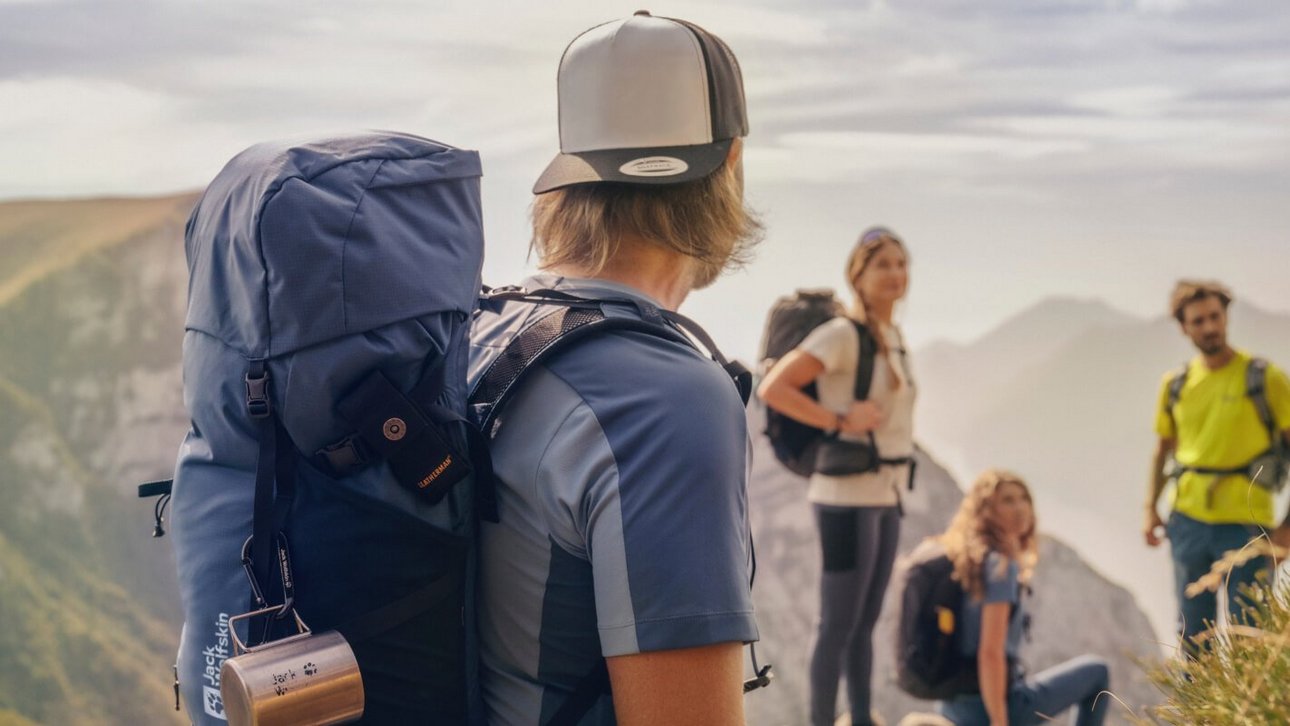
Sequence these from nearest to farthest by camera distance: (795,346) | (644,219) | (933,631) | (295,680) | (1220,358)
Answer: (295,680), (644,219), (933,631), (795,346), (1220,358)

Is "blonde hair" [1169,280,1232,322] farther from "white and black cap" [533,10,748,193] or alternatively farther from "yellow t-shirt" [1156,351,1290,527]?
"white and black cap" [533,10,748,193]

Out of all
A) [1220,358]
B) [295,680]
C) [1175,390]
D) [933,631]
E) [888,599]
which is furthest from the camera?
[888,599]

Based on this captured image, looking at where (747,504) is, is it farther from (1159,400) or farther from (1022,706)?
(1159,400)

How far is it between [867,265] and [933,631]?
1373 mm

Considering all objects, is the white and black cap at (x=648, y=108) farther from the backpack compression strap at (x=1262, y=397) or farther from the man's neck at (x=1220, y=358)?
the man's neck at (x=1220, y=358)

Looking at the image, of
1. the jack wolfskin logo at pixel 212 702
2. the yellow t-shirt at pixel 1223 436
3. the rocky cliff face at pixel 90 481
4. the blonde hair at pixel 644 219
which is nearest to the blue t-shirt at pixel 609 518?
the blonde hair at pixel 644 219

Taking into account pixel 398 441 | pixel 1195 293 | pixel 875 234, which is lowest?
pixel 1195 293

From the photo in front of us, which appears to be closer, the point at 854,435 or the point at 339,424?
the point at 339,424

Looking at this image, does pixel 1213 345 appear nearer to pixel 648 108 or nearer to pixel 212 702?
pixel 648 108

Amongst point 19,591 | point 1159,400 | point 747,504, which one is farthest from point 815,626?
point 19,591

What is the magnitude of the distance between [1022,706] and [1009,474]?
0.89 m

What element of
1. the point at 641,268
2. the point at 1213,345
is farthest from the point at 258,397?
the point at 1213,345

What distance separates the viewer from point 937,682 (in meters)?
4.54

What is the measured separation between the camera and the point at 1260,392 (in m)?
5.21
